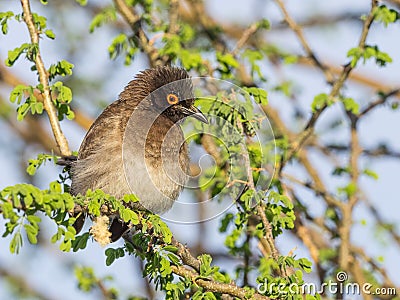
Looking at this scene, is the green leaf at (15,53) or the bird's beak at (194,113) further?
the bird's beak at (194,113)

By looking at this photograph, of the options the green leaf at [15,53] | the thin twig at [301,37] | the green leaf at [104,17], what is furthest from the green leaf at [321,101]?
the green leaf at [15,53]

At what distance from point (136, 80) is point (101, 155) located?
73 cm

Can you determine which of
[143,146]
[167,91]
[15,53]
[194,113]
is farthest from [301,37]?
[15,53]

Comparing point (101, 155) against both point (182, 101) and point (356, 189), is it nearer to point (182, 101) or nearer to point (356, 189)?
point (182, 101)

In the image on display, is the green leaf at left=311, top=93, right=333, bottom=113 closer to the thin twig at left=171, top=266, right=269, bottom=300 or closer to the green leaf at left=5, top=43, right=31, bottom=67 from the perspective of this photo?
the thin twig at left=171, top=266, right=269, bottom=300

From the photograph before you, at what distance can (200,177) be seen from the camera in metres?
5.38

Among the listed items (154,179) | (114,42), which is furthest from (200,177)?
(114,42)

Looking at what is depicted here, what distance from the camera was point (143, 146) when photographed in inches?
Result: 207

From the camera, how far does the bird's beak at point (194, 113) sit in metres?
5.08

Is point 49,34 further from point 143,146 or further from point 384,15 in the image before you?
point 384,15

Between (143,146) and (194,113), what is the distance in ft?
1.33

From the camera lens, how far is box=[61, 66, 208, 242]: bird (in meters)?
5.11

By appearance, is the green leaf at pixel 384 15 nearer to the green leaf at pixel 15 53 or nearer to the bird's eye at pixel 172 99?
the bird's eye at pixel 172 99

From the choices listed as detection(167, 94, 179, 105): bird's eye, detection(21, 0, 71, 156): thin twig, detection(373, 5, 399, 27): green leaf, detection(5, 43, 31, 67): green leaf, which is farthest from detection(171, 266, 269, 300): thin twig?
detection(373, 5, 399, 27): green leaf
